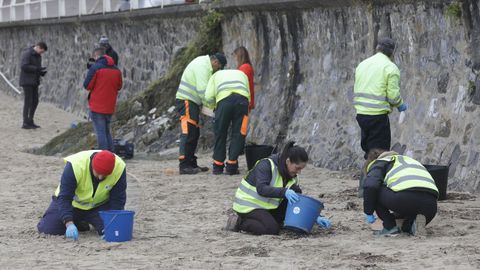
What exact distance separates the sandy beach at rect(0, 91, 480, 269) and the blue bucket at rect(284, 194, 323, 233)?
0.36 ft

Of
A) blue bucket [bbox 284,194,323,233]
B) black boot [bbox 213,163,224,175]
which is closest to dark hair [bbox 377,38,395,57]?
blue bucket [bbox 284,194,323,233]

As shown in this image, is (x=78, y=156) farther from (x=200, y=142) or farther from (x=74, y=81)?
(x=74, y=81)

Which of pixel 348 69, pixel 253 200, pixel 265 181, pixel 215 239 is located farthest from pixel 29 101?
pixel 265 181

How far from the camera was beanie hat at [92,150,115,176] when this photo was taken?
877 centimetres

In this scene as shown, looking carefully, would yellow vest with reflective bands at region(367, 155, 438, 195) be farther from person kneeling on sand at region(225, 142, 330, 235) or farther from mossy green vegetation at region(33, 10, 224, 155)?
mossy green vegetation at region(33, 10, 224, 155)

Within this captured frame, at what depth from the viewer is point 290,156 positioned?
880 cm

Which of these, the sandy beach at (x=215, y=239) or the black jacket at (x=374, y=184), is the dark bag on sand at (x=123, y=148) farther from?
the black jacket at (x=374, y=184)

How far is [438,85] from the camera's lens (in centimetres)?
1193

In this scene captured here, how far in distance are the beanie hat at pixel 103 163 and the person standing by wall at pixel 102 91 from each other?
5.93m

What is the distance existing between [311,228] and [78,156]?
1959mm

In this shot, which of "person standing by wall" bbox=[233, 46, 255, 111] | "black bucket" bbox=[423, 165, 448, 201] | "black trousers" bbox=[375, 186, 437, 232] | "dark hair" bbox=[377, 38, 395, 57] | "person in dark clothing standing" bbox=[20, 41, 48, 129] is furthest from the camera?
"person in dark clothing standing" bbox=[20, 41, 48, 129]

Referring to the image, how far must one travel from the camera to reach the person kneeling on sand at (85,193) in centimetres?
887

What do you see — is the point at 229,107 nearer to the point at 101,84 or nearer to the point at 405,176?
the point at 101,84

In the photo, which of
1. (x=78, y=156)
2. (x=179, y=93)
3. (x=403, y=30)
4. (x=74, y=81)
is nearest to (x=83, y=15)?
(x=74, y=81)
